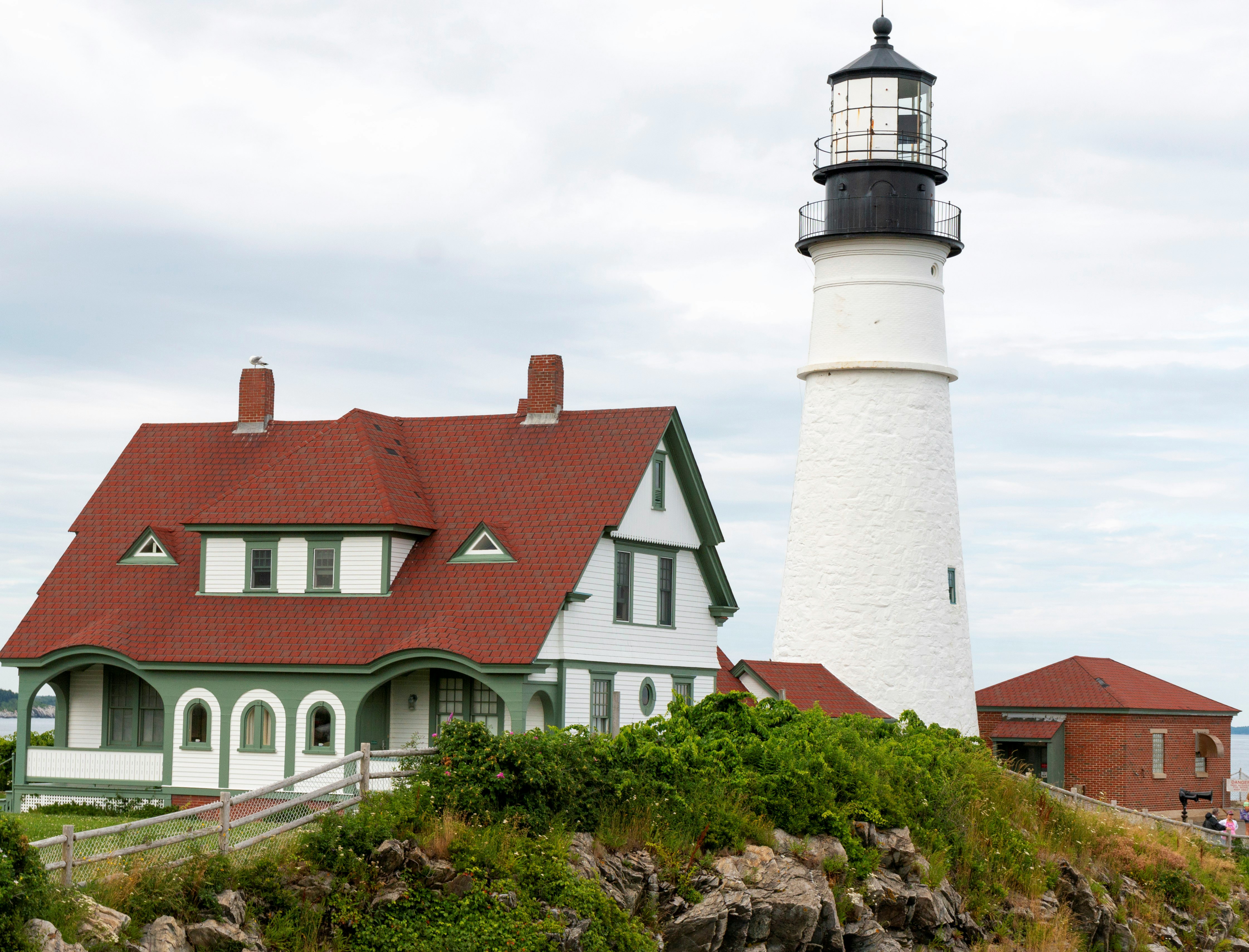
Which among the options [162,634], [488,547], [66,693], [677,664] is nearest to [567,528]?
[488,547]

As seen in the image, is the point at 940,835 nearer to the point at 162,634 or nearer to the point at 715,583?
the point at 715,583

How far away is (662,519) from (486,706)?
5.35 meters

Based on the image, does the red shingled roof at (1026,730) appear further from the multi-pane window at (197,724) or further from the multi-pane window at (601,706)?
the multi-pane window at (197,724)

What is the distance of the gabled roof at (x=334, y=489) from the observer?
93.1ft

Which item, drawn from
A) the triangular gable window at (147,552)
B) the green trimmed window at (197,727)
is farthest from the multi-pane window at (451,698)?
the triangular gable window at (147,552)

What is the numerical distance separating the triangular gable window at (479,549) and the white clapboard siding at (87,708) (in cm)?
741

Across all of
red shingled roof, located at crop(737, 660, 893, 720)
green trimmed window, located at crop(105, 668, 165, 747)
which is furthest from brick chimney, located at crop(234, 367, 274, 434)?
red shingled roof, located at crop(737, 660, 893, 720)

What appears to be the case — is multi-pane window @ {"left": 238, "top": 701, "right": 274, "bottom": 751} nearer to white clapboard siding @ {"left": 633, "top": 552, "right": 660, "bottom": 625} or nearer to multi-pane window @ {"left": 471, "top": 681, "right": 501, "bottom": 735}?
multi-pane window @ {"left": 471, "top": 681, "right": 501, "bottom": 735}

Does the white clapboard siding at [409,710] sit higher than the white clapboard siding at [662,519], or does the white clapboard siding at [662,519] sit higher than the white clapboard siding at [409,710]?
the white clapboard siding at [662,519]

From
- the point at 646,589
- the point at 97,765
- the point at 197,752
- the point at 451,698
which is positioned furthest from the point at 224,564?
the point at 646,589

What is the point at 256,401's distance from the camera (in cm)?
3253

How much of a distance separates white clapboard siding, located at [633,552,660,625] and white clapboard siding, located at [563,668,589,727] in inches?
87.3

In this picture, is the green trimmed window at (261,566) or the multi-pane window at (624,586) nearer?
the green trimmed window at (261,566)

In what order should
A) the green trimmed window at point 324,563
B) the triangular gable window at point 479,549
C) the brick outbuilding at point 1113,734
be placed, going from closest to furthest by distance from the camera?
the triangular gable window at point 479,549
the green trimmed window at point 324,563
the brick outbuilding at point 1113,734
